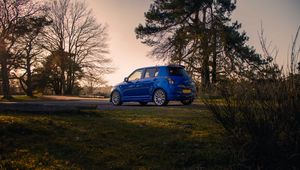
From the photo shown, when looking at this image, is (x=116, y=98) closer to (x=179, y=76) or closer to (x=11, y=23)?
(x=179, y=76)

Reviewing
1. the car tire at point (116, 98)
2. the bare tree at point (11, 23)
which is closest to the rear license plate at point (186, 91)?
the car tire at point (116, 98)

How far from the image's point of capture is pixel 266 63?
15.1 ft

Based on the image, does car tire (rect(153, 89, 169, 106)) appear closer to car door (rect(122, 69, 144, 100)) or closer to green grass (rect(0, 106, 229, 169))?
car door (rect(122, 69, 144, 100))

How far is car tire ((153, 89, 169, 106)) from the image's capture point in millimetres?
13850

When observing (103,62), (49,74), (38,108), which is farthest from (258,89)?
(49,74)

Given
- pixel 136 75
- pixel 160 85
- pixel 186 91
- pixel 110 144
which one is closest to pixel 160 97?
pixel 160 85

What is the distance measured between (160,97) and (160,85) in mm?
533

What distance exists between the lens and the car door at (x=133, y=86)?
14883 millimetres

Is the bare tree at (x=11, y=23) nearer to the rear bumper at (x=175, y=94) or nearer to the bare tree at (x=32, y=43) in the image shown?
the bare tree at (x=32, y=43)

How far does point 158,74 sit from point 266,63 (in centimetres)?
949

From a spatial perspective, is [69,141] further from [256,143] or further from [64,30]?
[64,30]

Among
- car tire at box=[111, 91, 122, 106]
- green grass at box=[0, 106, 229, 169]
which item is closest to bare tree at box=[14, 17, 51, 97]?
car tire at box=[111, 91, 122, 106]

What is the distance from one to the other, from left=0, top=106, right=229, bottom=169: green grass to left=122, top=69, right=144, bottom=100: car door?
21.5 ft

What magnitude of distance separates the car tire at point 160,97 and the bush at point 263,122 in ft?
29.2
